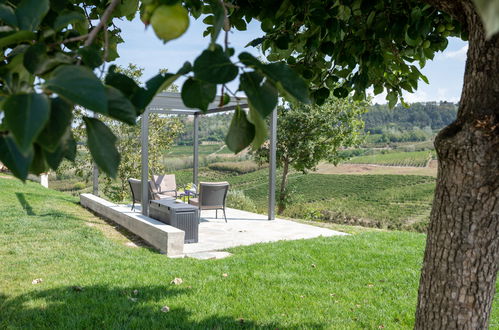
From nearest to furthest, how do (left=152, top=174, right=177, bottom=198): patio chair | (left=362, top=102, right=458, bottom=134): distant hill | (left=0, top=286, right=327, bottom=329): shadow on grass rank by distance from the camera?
1. (left=0, top=286, right=327, bottom=329): shadow on grass
2. (left=152, top=174, right=177, bottom=198): patio chair
3. (left=362, top=102, right=458, bottom=134): distant hill

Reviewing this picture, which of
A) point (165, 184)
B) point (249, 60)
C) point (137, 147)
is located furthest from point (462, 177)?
point (137, 147)

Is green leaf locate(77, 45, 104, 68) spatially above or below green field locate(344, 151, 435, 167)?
above

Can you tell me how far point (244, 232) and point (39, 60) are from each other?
6.98 m

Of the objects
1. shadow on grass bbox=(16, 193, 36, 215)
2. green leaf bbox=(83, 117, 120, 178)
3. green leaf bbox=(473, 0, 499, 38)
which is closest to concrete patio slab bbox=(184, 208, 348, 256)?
shadow on grass bbox=(16, 193, 36, 215)

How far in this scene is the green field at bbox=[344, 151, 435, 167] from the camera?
4753 centimetres

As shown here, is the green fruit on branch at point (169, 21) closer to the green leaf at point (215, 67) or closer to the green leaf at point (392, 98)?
the green leaf at point (215, 67)

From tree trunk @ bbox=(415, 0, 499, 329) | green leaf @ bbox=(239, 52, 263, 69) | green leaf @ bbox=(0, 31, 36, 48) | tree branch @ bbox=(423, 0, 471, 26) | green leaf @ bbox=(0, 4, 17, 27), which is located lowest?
tree trunk @ bbox=(415, 0, 499, 329)

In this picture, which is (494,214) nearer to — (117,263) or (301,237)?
(117,263)

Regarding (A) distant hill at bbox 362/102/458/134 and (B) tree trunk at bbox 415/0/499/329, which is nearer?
(B) tree trunk at bbox 415/0/499/329

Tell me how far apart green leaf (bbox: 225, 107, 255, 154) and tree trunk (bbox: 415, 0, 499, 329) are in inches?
46.8

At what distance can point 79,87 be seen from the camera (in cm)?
41

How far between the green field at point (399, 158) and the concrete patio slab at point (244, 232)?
40.2m

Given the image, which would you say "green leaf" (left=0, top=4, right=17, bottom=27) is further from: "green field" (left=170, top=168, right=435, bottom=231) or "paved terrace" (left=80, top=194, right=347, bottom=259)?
"green field" (left=170, top=168, right=435, bottom=231)

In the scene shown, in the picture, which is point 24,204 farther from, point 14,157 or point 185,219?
point 14,157
